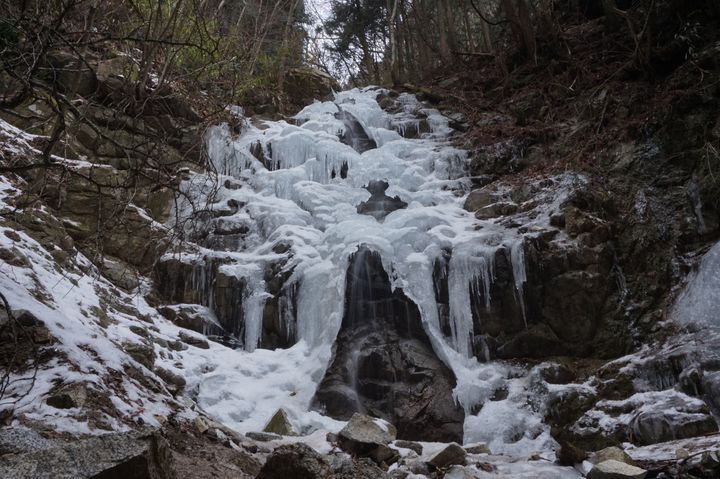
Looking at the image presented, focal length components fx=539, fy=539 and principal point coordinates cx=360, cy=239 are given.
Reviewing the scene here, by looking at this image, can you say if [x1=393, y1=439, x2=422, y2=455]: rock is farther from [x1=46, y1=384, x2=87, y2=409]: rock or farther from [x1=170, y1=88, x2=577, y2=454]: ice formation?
[x1=46, y1=384, x2=87, y2=409]: rock

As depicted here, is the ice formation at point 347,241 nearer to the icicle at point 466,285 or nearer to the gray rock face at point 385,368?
the icicle at point 466,285

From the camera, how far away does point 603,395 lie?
5.89m

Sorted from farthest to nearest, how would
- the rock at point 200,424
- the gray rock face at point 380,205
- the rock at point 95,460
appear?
the gray rock face at point 380,205
the rock at point 200,424
the rock at point 95,460

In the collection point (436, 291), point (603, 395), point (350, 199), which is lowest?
point (603, 395)

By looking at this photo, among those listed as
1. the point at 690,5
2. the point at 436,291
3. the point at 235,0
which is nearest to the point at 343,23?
the point at 235,0

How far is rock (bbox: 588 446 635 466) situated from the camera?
407 cm

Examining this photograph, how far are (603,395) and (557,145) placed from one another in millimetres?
4933

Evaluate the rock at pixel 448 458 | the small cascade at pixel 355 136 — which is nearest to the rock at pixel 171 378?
the rock at pixel 448 458

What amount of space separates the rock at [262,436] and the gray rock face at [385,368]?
1375 millimetres

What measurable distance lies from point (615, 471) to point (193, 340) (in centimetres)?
566

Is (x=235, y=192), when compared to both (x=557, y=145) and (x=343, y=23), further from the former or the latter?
(x=343, y=23)

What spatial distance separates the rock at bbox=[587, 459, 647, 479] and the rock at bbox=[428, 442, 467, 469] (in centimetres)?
104

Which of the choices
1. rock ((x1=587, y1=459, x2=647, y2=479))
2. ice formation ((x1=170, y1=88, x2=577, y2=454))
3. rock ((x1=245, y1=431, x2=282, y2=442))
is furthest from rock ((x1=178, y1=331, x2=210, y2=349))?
rock ((x1=587, y1=459, x2=647, y2=479))

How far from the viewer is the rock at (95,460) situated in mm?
1957
